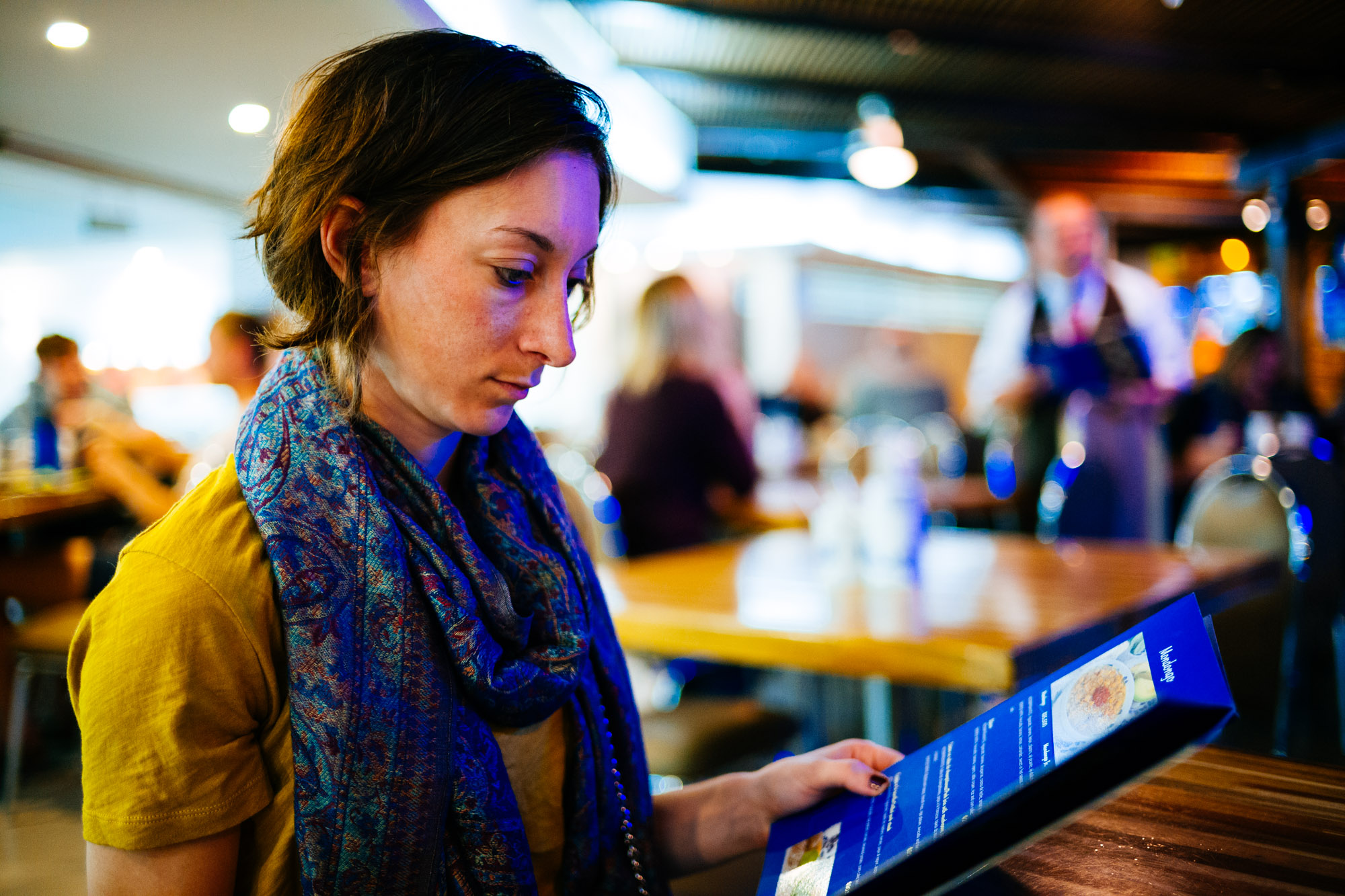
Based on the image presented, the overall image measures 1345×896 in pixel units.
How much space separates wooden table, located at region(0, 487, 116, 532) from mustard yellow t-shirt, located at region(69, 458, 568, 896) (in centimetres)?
71

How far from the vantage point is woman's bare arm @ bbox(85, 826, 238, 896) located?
0.64 meters

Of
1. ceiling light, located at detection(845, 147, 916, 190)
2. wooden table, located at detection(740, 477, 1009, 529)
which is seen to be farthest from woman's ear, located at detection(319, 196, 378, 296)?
ceiling light, located at detection(845, 147, 916, 190)

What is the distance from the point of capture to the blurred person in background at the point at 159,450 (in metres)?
1.43

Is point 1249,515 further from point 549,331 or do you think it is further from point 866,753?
point 549,331

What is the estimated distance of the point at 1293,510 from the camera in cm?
202

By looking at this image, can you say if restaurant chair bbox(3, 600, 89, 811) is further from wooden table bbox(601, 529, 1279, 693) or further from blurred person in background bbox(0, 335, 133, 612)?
wooden table bbox(601, 529, 1279, 693)

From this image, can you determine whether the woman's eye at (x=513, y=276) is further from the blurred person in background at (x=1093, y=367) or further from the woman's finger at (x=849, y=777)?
the blurred person in background at (x=1093, y=367)

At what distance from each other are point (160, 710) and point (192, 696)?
0.9 inches

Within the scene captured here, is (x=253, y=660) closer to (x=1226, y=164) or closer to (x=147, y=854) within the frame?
(x=147, y=854)

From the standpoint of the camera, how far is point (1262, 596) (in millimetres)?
1846

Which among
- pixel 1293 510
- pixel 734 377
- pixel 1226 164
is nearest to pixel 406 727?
pixel 1293 510

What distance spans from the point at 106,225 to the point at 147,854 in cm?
73

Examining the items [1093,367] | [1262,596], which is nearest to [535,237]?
[1262,596]

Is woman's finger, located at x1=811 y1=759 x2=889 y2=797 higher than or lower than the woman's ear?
lower
